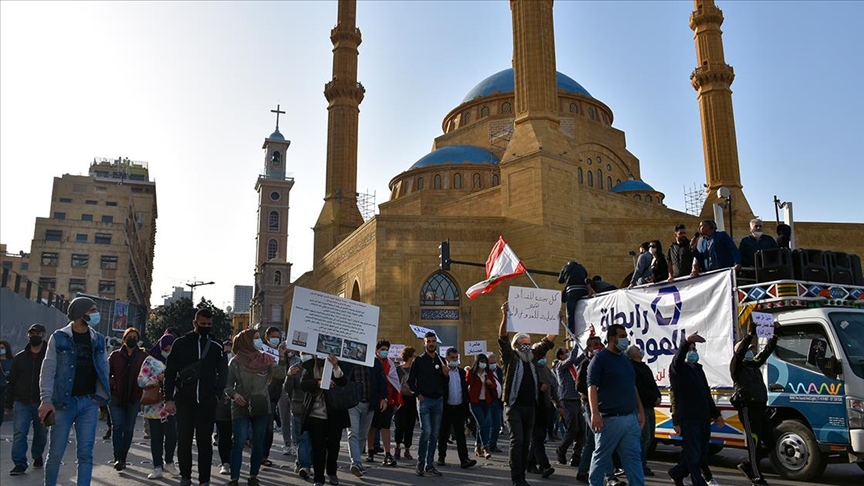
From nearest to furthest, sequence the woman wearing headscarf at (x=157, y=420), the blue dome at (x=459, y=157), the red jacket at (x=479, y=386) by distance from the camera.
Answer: the woman wearing headscarf at (x=157, y=420) → the red jacket at (x=479, y=386) → the blue dome at (x=459, y=157)

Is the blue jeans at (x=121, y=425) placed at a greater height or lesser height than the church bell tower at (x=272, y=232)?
lesser

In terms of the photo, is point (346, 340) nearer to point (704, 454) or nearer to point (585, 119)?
point (704, 454)

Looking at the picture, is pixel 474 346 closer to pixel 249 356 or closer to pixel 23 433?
pixel 249 356

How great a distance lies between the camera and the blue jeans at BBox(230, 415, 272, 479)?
21.7ft

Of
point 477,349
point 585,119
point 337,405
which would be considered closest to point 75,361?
point 337,405

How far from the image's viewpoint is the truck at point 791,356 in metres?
7.25

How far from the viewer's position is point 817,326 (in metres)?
7.67

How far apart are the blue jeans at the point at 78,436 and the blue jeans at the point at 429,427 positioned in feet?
11.5

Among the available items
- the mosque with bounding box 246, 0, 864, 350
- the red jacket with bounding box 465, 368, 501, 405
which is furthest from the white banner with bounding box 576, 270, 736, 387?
the mosque with bounding box 246, 0, 864, 350

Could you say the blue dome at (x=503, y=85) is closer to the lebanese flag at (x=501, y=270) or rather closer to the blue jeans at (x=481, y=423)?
the lebanese flag at (x=501, y=270)

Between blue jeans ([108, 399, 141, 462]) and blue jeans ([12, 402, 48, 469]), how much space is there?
75cm

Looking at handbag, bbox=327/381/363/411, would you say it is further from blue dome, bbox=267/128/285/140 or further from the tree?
blue dome, bbox=267/128/285/140

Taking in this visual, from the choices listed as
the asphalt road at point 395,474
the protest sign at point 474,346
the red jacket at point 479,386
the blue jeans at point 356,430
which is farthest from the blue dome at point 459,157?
the blue jeans at point 356,430

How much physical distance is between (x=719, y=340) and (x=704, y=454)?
83.6 inches
